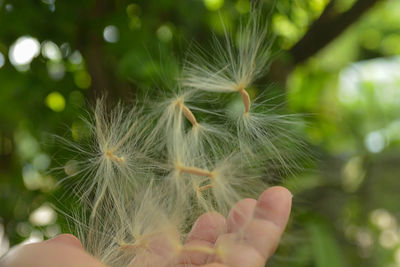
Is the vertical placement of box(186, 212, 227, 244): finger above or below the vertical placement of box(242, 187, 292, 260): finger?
below

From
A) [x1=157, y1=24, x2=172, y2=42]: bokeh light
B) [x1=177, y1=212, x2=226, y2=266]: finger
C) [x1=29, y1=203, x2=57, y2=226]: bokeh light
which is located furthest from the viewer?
[x1=29, y1=203, x2=57, y2=226]: bokeh light

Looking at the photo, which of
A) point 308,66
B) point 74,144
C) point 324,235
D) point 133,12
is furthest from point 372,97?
point 74,144

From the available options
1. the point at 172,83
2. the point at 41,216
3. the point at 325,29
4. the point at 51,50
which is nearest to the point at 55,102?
the point at 51,50

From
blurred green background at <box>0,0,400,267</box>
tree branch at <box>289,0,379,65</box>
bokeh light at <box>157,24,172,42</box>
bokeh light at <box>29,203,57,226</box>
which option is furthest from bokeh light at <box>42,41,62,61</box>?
tree branch at <box>289,0,379,65</box>

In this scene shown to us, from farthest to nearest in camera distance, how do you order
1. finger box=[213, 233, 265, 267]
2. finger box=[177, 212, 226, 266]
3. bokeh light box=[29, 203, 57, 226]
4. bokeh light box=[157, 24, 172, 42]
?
bokeh light box=[29, 203, 57, 226], bokeh light box=[157, 24, 172, 42], finger box=[177, 212, 226, 266], finger box=[213, 233, 265, 267]

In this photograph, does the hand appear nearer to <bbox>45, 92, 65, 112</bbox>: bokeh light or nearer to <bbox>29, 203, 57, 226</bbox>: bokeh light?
<bbox>45, 92, 65, 112</bbox>: bokeh light

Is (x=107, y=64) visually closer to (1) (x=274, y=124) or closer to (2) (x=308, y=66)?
(1) (x=274, y=124)
